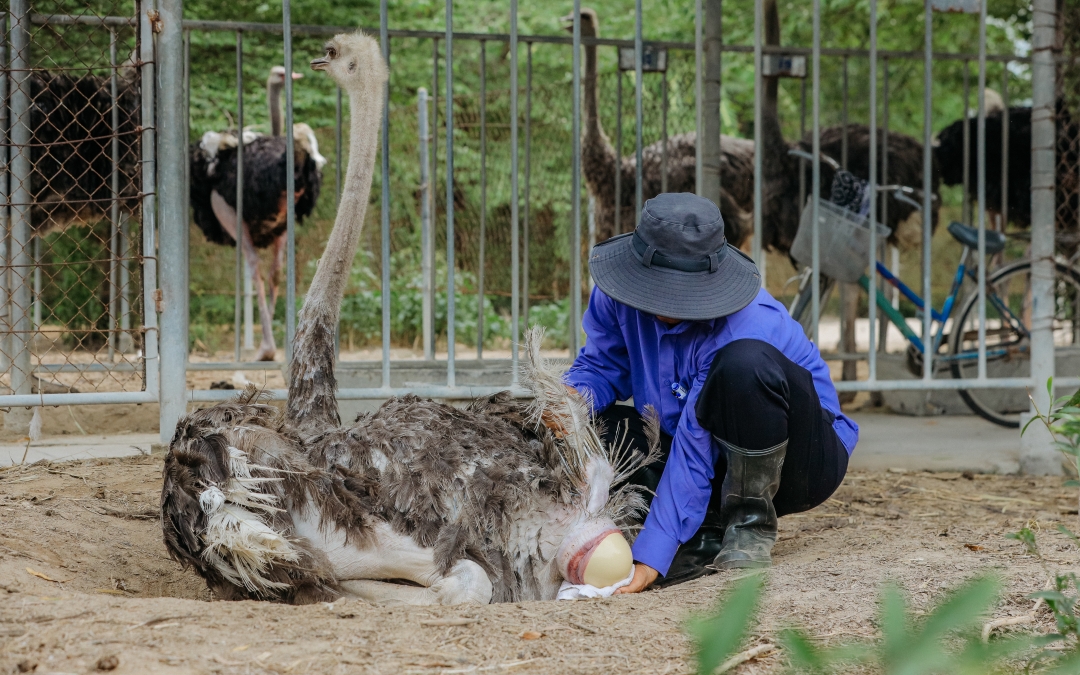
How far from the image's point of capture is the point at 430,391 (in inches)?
152

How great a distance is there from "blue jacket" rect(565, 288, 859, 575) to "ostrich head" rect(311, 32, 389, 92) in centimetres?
109

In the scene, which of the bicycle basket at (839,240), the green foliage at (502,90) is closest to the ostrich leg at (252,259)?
the green foliage at (502,90)

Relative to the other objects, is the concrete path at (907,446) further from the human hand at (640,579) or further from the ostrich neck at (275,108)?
the ostrich neck at (275,108)

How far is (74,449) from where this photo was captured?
13.1 feet

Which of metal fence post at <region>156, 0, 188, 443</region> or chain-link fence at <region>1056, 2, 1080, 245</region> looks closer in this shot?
metal fence post at <region>156, 0, 188, 443</region>

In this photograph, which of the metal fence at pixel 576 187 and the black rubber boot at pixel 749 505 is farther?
the metal fence at pixel 576 187

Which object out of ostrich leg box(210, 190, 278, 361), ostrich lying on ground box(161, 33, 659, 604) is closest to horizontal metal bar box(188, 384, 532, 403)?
ostrich lying on ground box(161, 33, 659, 604)

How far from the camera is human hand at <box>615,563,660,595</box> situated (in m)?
2.56

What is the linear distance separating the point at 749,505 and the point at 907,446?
2.51 m

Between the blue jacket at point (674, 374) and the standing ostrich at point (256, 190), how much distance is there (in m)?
4.24

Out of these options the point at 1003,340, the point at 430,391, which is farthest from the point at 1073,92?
the point at 430,391

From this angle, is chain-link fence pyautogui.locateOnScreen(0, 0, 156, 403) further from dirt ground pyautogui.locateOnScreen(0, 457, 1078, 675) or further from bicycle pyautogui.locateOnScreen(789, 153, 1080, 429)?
bicycle pyautogui.locateOnScreen(789, 153, 1080, 429)

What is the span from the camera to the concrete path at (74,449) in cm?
388

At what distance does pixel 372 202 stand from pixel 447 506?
7.40 meters
